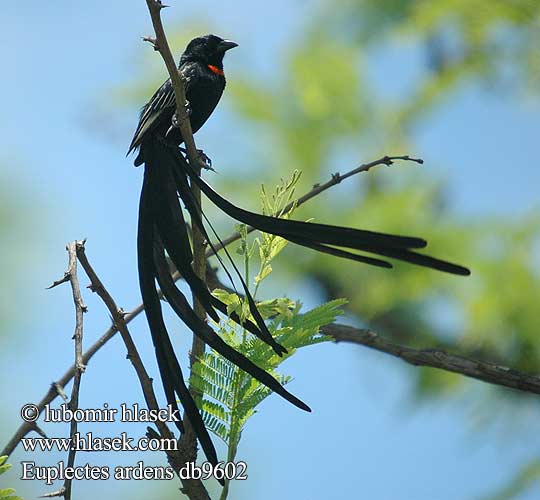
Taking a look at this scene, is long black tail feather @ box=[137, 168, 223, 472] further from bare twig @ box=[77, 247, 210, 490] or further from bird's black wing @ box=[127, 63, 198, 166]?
bird's black wing @ box=[127, 63, 198, 166]

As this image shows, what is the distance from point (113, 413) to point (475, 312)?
131cm

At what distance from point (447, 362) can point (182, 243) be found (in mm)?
398

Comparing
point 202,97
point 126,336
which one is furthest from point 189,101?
point 126,336

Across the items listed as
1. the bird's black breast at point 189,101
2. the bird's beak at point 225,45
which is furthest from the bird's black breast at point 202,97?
the bird's beak at point 225,45

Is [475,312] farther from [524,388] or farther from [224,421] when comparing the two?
[224,421]

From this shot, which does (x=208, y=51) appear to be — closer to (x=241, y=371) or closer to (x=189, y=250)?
A: (x=189, y=250)

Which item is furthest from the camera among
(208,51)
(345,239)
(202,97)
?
(208,51)

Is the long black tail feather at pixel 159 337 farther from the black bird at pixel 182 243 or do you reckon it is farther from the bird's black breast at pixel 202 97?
the bird's black breast at pixel 202 97

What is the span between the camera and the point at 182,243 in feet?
2.15

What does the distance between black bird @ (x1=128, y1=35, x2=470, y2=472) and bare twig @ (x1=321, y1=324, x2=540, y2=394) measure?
10.2 inches

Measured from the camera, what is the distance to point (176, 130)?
2.70ft

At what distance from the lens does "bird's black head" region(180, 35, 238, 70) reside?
1.02 meters

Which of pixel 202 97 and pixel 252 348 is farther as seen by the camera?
pixel 202 97

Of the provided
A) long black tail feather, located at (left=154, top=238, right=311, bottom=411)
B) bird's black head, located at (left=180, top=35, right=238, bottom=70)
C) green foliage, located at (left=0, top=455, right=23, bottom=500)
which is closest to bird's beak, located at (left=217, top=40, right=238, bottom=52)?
bird's black head, located at (left=180, top=35, right=238, bottom=70)
